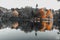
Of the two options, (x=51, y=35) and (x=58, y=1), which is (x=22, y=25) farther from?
(x=58, y=1)

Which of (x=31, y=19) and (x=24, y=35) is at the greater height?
(x=31, y=19)

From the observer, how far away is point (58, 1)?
1.68 m

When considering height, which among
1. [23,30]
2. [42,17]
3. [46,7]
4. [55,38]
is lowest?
[55,38]

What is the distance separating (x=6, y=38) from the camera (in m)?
1.69

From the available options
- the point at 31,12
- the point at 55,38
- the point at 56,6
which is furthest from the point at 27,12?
the point at 55,38

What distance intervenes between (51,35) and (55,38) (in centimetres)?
7

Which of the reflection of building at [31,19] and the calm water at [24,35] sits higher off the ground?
the reflection of building at [31,19]

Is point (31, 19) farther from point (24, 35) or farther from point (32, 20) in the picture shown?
point (24, 35)

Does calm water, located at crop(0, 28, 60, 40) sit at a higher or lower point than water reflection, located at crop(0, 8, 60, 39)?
lower

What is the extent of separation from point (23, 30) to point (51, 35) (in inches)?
13.9

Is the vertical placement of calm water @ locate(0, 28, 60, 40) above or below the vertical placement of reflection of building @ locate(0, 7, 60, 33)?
below

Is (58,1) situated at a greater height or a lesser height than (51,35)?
greater

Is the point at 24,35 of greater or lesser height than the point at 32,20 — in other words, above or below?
below

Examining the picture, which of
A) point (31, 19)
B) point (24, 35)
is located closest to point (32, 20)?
point (31, 19)
